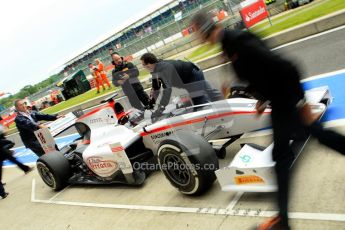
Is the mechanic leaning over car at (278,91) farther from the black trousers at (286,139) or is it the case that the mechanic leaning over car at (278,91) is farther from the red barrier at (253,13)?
the red barrier at (253,13)

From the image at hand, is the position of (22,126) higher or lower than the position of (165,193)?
higher

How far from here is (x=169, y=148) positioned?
458 cm

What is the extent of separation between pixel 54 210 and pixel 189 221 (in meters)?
3.20

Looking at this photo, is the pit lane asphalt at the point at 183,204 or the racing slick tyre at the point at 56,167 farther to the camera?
the racing slick tyre at the point at 56,167

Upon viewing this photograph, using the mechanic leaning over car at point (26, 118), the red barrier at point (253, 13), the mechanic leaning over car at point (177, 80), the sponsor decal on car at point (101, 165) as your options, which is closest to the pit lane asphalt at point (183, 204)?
the sponsor decal on car at point (101, 165)

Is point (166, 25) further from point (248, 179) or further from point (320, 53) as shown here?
point (248, 179)

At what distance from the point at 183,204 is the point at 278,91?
233 cm

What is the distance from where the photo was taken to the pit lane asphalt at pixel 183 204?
3.57 meters

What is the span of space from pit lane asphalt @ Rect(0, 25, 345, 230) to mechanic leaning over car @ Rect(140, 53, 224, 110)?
980 millimetres

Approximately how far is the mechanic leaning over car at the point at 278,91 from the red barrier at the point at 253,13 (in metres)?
11.9

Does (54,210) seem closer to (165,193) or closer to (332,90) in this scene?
(165,193)

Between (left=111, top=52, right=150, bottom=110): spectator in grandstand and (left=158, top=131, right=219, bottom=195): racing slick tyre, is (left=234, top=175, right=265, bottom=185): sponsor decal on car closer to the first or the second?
(left=158, top=131, right=219, bottom=195): racing slick tyre

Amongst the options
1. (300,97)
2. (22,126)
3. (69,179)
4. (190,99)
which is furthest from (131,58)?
(300,97)

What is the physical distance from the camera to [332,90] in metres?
6.29
